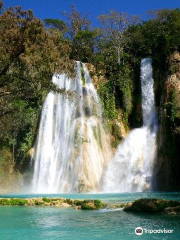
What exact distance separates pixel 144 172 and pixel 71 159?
5.72 meters

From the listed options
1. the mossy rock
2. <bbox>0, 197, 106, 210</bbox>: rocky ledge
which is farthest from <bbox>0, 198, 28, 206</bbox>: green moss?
the mossy rock

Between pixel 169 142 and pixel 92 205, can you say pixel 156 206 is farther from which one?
pixel 169 142

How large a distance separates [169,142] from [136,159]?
9.85 feet

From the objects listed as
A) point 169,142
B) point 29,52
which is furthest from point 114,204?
point 169,142

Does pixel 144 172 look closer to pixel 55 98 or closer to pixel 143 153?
pixel 143 153

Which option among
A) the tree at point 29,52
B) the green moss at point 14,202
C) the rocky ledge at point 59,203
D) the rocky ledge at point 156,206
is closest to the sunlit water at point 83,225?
the rocky ledge at point 156,206

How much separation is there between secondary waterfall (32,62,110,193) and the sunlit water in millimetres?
12574

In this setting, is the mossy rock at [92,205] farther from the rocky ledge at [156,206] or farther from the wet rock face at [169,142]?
the wet rock face at [169,142]

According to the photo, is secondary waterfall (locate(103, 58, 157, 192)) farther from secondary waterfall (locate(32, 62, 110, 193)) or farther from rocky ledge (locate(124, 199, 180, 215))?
rocky ledge (locate(124, 199, 180, 215))

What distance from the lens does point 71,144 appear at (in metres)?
26.8

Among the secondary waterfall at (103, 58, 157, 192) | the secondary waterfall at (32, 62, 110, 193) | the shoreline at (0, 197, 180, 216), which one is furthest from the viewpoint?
the secondary waterfall at (32, 62, 110, 193)

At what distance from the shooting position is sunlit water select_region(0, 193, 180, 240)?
26.8 feet

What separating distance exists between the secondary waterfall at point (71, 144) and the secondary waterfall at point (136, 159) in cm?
100

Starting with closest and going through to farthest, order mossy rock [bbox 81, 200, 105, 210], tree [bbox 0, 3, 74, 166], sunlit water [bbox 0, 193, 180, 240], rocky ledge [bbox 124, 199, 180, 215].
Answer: sunlit water [bbox 0, 193, 180, 240] < rocky ledge [bbox 124, 199, 180, 215] < mossy rock [bbox 81, 200, 105, 210] < tree [bbox 0, 3, 74, 166]
